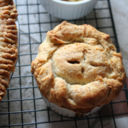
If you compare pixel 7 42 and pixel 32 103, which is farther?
pixel 32 103

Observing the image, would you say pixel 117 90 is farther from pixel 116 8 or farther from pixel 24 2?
pixel 24 2

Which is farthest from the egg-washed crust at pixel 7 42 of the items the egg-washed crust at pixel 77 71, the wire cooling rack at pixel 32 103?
the wire cooling rack at pixel 32 103

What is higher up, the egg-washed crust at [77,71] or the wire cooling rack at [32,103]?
the egg-washed crust at [77,71]

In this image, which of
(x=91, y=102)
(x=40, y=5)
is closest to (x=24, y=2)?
(x=40, y=5)

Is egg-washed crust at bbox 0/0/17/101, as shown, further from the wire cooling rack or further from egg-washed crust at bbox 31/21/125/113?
the wire cooling rack

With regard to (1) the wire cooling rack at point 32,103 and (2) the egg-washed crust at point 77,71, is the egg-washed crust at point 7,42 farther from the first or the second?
(1) the wire cooling rack at point 32,103
